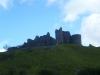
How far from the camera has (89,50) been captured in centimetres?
19738

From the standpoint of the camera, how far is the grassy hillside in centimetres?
15775

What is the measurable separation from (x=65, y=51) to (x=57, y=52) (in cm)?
641

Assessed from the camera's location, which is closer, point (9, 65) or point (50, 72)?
point (50, 72)

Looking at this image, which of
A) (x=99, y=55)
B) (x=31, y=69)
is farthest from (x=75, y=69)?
(x=99, y=55)

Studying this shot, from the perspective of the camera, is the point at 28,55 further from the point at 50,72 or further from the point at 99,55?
the point at 50,72

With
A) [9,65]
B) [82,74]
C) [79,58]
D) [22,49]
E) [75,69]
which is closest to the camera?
[82,74]

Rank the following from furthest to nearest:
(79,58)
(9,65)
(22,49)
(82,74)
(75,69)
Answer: (22,49) < (79,58) < (9,65) < (75,69) < (82,74)

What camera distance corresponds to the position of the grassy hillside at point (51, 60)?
15775 cm

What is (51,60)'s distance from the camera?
563 feet

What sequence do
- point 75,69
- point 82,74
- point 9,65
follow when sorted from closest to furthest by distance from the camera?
point 82,74 < point 75,69 < point 9,65

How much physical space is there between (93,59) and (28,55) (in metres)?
36.2

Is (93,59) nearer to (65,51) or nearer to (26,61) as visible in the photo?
(65,51)

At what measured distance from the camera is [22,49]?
194250 mm

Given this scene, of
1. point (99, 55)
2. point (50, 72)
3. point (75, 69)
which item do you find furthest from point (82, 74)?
point (99, 55)
